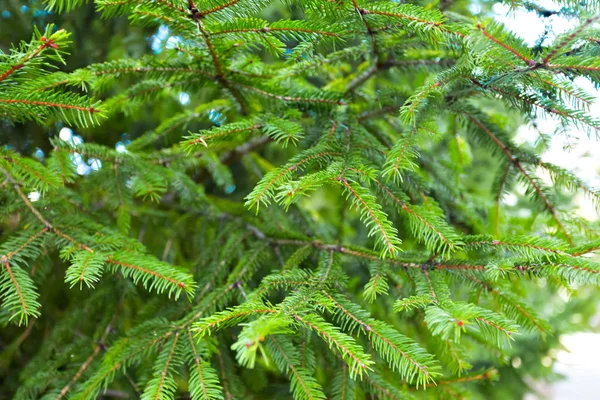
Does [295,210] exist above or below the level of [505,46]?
below

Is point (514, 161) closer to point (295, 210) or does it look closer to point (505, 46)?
point (505, 46)

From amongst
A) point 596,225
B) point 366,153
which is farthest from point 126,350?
point 596,225

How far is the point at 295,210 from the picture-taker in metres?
1.59

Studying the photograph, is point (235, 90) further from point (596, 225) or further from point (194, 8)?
point (596, 225)

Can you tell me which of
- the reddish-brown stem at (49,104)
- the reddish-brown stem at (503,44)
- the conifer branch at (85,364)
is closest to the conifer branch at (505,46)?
the reddish-brown stem at (503,44)

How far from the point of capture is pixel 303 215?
159 cm

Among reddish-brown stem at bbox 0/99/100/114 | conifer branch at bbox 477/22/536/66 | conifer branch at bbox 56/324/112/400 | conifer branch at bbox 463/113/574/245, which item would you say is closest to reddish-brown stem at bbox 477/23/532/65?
conifer branch at bbox 477/22/536/66

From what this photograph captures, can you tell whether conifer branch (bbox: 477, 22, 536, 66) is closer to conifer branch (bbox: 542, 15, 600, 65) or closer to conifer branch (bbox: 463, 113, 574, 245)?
conifer branch (bbox: 542, 15, 600, 65)

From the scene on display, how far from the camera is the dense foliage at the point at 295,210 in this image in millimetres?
825

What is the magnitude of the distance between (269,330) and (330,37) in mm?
653

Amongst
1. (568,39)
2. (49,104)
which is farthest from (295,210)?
(568,39)

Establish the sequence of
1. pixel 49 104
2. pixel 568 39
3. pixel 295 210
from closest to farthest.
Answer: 1. pixel 568 39
2. pixel 49 104
3. pixel 295 210

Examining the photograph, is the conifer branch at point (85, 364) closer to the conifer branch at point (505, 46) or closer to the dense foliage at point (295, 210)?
the dense foliage at point (295, 210)

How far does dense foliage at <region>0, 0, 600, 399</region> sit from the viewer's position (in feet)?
2.71
